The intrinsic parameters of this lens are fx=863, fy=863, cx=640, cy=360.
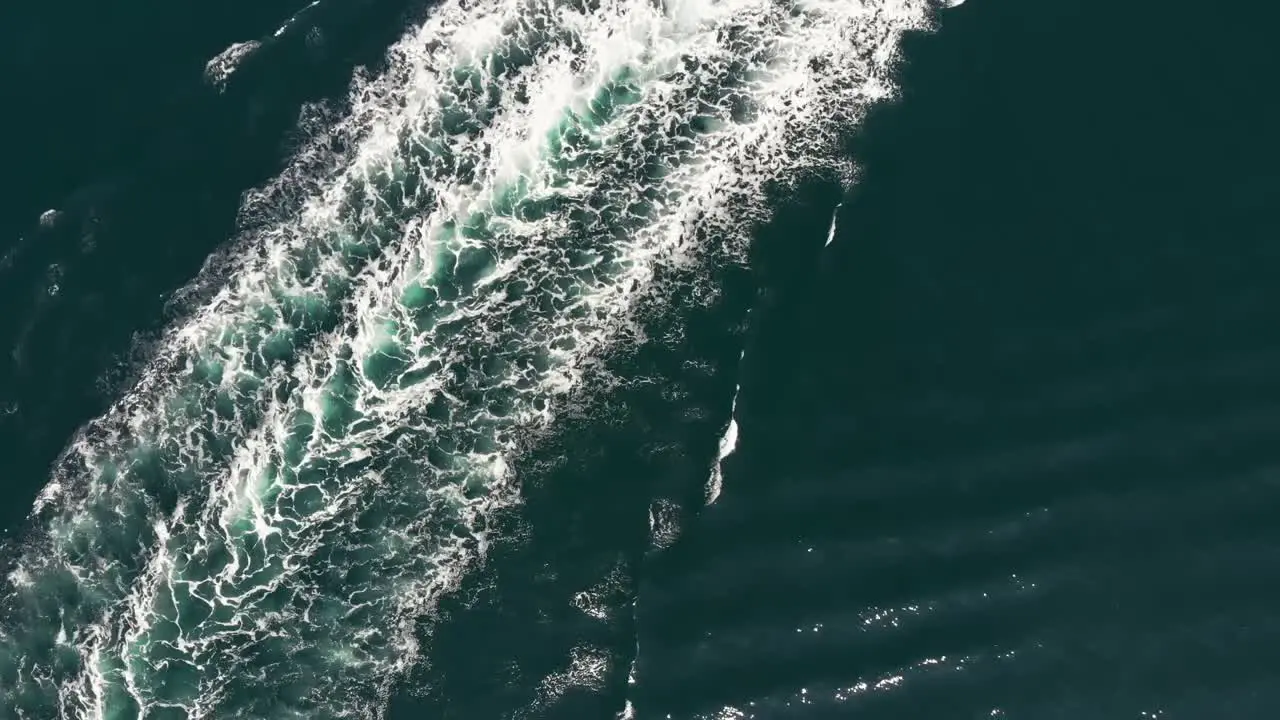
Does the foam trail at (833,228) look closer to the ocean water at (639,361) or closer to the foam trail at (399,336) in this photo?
the ocean water at (639,361)

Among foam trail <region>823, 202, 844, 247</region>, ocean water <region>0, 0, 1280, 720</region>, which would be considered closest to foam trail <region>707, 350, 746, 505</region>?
ocean water <region>0, 0, 1280, 720</region>

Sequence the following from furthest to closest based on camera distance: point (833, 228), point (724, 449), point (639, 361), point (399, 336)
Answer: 1. point (833, 228)
2. point (399, 336)
3. point (639, 361)
4. point (724, 449)

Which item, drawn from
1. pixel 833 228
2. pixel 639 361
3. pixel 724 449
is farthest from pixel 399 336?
pixel 833 228

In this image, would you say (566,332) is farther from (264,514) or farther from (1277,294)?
(1277,294)

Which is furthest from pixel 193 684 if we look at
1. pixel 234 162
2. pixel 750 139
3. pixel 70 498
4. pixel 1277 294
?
pixel 1277 294

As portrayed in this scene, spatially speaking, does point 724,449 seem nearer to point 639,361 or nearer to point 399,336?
point 639,361

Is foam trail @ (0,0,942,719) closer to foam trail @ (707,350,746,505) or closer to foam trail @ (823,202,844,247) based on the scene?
foam trail @ (823,202,844,247)

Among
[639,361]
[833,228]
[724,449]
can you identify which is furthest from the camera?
[833,228]
